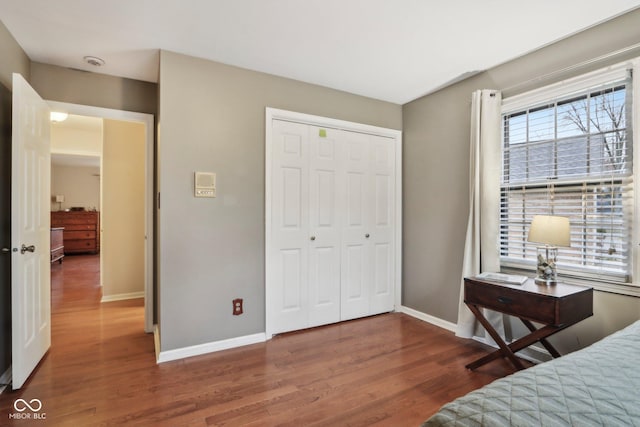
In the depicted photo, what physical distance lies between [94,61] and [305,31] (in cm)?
186

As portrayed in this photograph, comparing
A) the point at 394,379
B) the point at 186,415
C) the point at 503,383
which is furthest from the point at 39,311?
the point at 503,383

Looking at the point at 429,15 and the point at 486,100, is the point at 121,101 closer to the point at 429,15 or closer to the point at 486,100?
the point at 429,15

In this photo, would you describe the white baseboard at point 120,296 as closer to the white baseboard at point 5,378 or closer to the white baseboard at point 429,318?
the white baseboard at point 5,378

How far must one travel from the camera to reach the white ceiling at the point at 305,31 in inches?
80.6

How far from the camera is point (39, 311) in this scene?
8.25 ft

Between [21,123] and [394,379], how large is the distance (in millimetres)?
3096

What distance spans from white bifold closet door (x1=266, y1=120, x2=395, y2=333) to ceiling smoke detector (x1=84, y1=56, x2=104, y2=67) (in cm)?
157

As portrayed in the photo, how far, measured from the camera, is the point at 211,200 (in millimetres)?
2770

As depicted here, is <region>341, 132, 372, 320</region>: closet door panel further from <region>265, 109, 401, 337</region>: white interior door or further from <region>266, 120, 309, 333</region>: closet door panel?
<region>266, 120, 309, 333</region>: closet door panel

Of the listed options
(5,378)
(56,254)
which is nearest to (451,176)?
(5,378)

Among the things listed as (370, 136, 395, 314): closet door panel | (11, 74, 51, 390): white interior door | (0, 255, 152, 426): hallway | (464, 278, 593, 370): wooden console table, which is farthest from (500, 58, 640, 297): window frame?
Answer: (11, 74, 51, 390): white interior door

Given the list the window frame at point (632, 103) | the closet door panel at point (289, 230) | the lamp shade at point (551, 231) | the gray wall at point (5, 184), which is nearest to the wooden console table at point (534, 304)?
the window frame at point (632, 103)

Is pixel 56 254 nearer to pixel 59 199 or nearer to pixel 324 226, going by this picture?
pixel 59 199

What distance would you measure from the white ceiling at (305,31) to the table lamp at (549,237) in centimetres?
136
